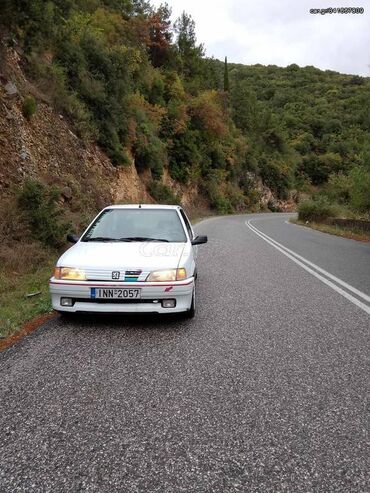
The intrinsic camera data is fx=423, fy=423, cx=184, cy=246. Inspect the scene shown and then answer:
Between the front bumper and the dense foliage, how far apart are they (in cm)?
803

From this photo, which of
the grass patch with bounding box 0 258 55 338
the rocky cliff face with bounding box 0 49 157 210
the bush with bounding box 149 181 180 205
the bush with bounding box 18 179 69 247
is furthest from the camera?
the bush with bounding box 149 181 180 205

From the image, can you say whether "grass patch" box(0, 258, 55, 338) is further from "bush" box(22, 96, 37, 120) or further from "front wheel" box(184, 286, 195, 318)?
"bush" box(22, 96, 37, 120)

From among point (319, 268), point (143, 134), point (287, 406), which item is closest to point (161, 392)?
point (287, 406)

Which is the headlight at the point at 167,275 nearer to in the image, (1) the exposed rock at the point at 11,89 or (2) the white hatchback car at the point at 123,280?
(2) the white hatchback car at the point at 123,280

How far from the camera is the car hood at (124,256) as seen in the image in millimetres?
5031

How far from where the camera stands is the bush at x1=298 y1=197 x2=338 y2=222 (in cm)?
3094

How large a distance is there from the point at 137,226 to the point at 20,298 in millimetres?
2112

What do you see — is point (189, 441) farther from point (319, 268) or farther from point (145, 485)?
point (319, 268)

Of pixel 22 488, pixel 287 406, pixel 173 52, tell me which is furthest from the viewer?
pixel 173 52

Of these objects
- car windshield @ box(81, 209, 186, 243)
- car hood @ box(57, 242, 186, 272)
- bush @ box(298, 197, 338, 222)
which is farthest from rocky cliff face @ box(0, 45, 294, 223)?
bush @ box(298, 197, 338, 222)

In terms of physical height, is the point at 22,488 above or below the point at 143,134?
below

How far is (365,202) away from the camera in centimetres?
2211

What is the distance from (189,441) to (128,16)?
4270cm

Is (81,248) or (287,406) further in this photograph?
(81,248)
